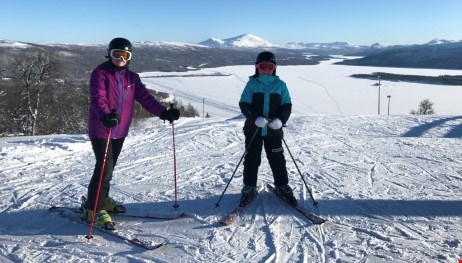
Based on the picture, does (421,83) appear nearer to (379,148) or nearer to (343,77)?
(343,77)

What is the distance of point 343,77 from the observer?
4796 inches

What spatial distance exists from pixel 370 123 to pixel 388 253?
942cm

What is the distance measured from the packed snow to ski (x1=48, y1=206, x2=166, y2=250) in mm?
56

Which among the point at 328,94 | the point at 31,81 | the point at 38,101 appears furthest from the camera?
the point at 328,94

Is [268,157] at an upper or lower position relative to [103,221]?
upper

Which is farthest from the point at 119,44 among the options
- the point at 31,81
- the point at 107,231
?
the point at 31,81

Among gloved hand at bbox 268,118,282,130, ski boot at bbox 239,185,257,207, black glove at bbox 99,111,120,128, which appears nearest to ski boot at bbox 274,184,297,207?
ski boot at bbox 239,185,257,207

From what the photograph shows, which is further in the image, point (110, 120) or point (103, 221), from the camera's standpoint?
point (103, 221)

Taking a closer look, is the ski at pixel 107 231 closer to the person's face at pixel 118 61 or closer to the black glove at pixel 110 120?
the black glove at pixel 110 120

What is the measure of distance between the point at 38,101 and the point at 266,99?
29.9 meters

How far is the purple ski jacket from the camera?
3797 mm

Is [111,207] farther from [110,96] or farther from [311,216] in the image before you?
[311,216]

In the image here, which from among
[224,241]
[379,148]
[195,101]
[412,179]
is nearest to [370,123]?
[379,148]

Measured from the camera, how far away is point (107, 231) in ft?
12.8
